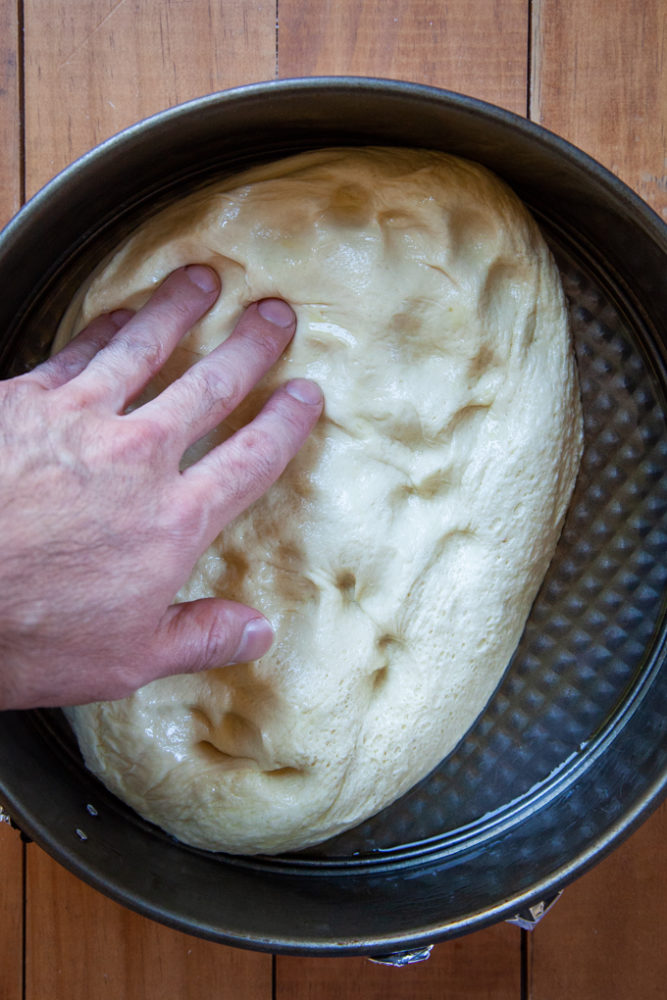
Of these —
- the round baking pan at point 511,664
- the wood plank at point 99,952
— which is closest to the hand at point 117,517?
the round baking pan at point 511,664

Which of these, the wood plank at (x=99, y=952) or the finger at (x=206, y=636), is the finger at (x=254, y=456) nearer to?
the finger at (x=206, y=636)

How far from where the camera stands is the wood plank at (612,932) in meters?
0.69

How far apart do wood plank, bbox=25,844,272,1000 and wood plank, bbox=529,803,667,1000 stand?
0.28 metres

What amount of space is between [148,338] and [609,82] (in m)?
0.44

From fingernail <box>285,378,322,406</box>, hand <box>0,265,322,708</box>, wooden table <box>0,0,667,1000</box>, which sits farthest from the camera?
wooden table <box>0,0,667,1000</box>

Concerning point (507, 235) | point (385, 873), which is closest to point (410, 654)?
point (385, 873)

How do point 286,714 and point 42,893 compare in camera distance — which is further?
point 42,893

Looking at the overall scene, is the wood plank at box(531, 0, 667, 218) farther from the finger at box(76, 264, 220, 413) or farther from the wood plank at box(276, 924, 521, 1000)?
the wood plank at box(276, 924, 521, 1000)

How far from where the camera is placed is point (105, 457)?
44 cm

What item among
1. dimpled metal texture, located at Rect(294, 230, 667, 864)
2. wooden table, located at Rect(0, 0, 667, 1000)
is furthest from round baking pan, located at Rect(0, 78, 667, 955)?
wooden table, located at Rect(0, 0, 667, 1000)

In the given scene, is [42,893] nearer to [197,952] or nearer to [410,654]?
[197,952]

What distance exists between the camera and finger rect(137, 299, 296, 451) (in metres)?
0.47

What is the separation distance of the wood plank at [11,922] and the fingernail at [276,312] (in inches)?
20.0

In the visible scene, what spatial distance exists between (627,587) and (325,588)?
0.84 feet
